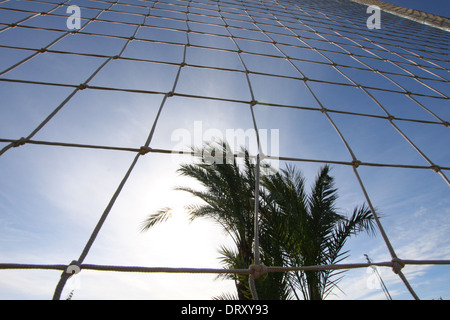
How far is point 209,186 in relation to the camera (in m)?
3.30

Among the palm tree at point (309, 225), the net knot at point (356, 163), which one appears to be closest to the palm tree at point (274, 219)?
the palm tree at point (309, 225)

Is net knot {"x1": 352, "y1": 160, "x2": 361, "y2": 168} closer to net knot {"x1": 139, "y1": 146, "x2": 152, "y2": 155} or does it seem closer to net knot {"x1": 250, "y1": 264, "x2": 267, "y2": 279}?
net knot {"x1": 250, "y1": 264, "x2": 267, "y2": 279}

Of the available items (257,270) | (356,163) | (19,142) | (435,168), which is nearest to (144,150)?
(19,142)

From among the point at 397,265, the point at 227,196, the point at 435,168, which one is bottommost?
the point at 397,265

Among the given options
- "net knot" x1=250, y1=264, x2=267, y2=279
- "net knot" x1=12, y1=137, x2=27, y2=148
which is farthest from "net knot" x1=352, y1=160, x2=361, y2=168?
"net knot" x1=12, y1=137, x2=27, y2=148

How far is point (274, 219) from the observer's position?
8.90ft

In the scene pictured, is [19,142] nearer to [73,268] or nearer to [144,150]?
[144,150]

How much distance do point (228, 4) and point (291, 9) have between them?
1.29 meters

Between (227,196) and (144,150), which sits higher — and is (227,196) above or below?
above

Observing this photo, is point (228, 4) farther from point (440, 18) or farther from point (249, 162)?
point (440, 18)

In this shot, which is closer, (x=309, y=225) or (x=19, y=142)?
(x=19, y=142)

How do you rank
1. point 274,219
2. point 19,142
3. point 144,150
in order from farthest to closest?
point 274,219, point 144,150, point 19,142

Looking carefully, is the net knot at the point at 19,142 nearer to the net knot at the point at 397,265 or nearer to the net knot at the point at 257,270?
the net knot at the point at 257,270
